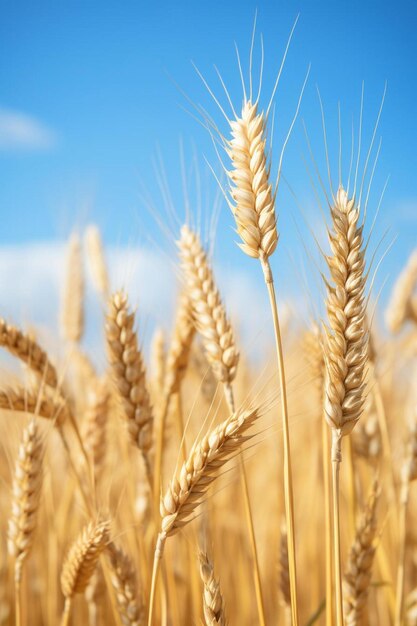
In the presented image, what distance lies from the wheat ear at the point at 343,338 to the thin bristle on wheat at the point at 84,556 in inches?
21.1

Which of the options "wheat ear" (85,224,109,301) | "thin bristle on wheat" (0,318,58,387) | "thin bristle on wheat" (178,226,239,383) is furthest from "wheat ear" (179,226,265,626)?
"wheat ear" (85,224,109,301)

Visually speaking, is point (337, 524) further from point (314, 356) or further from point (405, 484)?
point (405, 484)

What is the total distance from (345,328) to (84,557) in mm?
778

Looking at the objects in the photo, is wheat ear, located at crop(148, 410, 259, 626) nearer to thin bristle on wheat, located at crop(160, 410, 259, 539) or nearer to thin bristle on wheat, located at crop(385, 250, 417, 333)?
thin bristle on wheat, located at crop(160, 410, 259, 539)

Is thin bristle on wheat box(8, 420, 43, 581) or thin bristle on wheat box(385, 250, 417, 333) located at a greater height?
thin bristle on wheat box(385, 250, 417, 333)

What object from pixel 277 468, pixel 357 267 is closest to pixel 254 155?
pixel 357 267

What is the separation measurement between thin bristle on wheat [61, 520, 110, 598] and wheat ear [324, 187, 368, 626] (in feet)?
1.76

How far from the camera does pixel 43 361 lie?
173 centimetres

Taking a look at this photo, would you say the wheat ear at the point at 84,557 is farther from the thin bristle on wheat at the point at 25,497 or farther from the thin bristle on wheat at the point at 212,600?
the thin bristle on wheat at the point at 212,600

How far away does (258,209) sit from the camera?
3.96ft

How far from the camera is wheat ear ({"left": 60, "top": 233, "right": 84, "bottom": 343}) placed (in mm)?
3342

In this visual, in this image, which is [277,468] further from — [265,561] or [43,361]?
[43,361]

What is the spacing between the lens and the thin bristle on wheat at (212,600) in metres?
1.13

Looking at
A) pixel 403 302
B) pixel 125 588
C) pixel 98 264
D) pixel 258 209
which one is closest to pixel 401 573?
pixel 125 588
